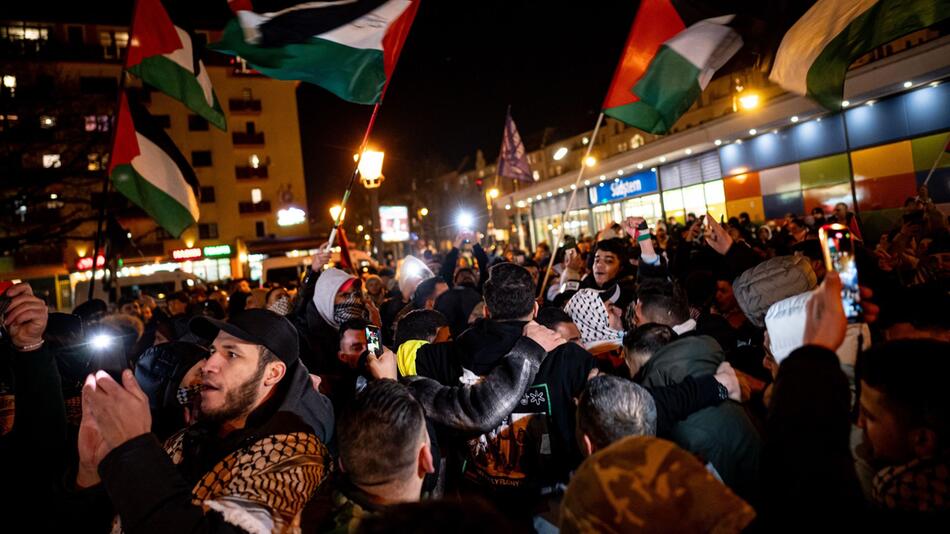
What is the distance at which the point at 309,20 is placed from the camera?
18.4 ft

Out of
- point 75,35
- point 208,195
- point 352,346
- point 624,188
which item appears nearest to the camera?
point 352,346

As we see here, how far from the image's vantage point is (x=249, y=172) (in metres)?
52.4

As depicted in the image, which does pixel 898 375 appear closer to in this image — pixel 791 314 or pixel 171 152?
pixel 791 314

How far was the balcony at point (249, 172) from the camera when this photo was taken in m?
52.1

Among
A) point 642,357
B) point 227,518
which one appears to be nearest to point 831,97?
point 642,357

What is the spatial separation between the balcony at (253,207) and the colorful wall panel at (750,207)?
4420 centimetres

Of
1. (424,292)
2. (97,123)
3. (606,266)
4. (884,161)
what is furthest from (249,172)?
(606,266)

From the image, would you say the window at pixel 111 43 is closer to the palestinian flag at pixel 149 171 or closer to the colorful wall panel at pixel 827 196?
the palestinian flag at pixel 149 171

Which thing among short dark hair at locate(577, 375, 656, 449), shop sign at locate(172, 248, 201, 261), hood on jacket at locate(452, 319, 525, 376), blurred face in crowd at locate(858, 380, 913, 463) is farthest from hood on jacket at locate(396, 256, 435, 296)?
shop sign at locate(172, 248, 201, 261)

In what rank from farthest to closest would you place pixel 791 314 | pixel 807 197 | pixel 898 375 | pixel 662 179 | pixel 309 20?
pixel 662 179, pixel 807 197, pixel 309 20, pixel 791 314, pixel 898 375

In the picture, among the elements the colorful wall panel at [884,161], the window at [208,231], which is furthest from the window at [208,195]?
the colorful wall panel at [884,161]

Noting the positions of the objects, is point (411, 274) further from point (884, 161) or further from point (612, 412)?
point (884, 161)

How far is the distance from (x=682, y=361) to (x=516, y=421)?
1.03 meters

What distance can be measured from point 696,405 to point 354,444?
182 centimetres
